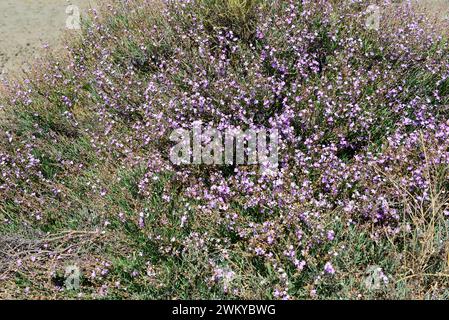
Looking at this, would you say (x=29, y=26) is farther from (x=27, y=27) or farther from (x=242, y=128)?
(x=242, y=128)

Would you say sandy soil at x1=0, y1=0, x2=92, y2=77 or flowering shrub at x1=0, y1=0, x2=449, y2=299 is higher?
sandy soil at x1=0, y1=0, x2=92, y2=77

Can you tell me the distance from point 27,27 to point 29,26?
3cm

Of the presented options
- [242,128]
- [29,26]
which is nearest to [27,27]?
[29,26]

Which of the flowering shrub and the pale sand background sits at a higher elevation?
the pale sand background

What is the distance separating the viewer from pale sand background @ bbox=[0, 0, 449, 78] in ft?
19.1

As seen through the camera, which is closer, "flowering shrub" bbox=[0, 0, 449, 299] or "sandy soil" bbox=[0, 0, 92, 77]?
"flowering shrub" bbox=[0, 0, 449, 299]

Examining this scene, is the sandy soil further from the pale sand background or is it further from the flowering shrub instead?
the flowering shrub

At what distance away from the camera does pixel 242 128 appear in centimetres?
366

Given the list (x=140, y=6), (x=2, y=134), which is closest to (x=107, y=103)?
(x=2, y=134)

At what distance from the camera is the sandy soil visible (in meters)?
5.84

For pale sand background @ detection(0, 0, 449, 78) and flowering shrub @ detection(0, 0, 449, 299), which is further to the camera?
pale sand background @ detection(0, 0, 449, 78)

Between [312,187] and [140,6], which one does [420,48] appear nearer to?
[312,187]

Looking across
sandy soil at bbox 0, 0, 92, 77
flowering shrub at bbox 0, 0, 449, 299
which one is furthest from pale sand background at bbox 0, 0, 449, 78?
flowering shrub at bbox 0, 0, 449, 299

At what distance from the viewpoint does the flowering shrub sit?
300 cm
